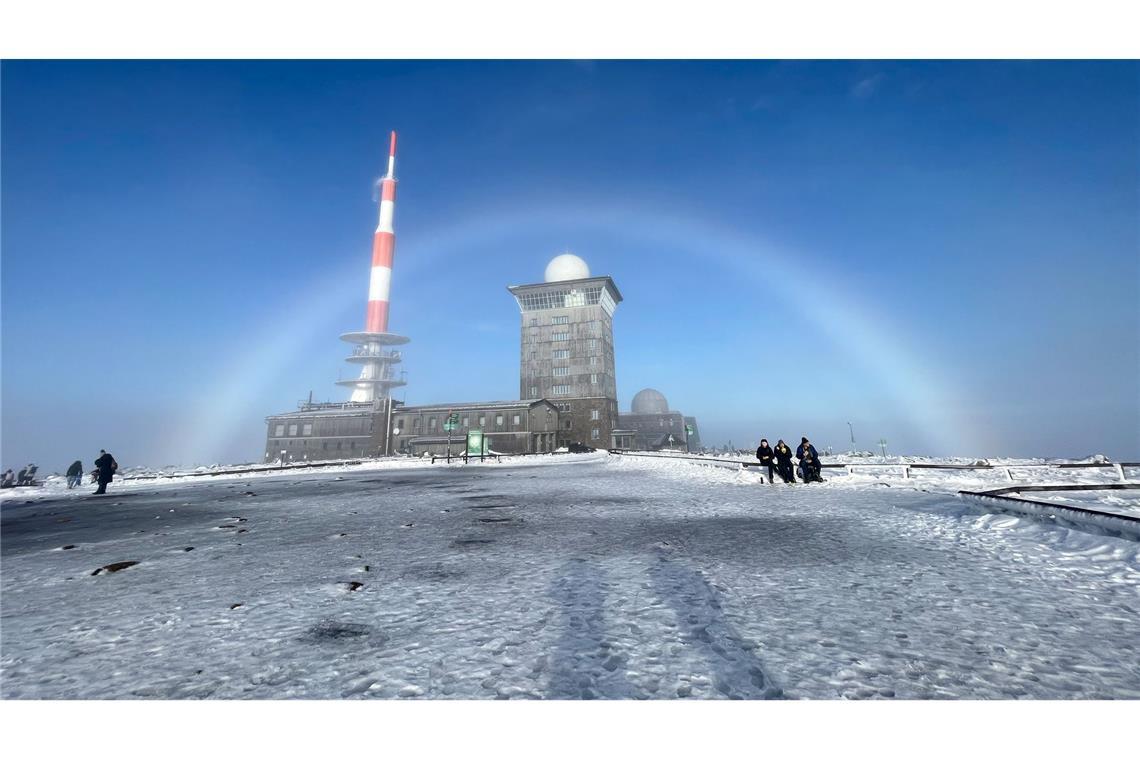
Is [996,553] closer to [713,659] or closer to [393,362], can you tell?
[713,659]

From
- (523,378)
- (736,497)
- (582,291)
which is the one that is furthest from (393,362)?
(736,497)

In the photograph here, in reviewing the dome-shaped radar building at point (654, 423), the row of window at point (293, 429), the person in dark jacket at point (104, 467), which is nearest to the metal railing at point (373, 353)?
the row of window at point (293, 429)

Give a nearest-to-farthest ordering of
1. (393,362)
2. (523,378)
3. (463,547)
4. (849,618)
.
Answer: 1. (849,618)
2. (463,547)
3. (523,378)
4. (393,362)

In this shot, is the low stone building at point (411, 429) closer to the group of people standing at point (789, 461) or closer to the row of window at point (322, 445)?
the row of window at point (322, 445)

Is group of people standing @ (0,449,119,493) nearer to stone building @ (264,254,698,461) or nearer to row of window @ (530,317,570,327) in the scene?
stone building @ (264,254,698,461)

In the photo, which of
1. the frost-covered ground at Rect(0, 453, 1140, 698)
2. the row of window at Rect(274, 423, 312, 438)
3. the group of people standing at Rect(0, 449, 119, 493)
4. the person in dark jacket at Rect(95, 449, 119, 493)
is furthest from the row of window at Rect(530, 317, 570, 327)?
the frost-covered ground at Rect(0, 453, 1140, 698)

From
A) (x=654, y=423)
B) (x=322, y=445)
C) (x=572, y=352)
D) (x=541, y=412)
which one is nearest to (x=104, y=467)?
(x=541, y=412)
